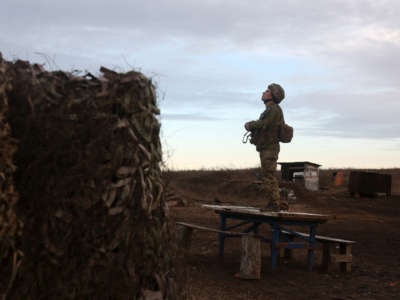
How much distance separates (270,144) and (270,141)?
6 centimetres

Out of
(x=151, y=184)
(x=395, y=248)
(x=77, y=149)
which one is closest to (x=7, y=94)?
(x=77, y=149)

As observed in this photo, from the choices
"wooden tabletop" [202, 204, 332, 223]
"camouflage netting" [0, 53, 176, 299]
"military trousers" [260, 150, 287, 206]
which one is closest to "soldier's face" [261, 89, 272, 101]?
"military trousers" [260, 150, 287, 206]

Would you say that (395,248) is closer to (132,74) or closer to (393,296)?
(393,296)

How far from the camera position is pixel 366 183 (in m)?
25.8

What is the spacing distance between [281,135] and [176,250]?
4.72 metres

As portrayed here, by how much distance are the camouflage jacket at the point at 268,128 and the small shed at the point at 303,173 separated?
62.8 ft

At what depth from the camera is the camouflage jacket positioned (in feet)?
31.3

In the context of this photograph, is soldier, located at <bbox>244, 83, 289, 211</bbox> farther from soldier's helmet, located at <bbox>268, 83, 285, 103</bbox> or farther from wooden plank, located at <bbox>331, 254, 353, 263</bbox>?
wooden plank, located at <bbox>331, 254, 353, 263</bbox>

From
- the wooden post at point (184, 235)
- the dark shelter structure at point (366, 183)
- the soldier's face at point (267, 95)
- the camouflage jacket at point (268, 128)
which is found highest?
the soldier's face at point (267, 95)

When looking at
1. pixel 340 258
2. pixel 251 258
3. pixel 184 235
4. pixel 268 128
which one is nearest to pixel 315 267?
pixel 340 258

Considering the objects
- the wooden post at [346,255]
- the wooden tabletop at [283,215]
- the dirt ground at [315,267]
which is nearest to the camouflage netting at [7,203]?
the dirt ground at [315,267]

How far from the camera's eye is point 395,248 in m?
12.3

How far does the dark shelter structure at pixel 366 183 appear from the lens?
2570 cm

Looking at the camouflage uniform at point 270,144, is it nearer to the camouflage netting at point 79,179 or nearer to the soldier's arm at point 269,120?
the soldier's arm at point 269,120
